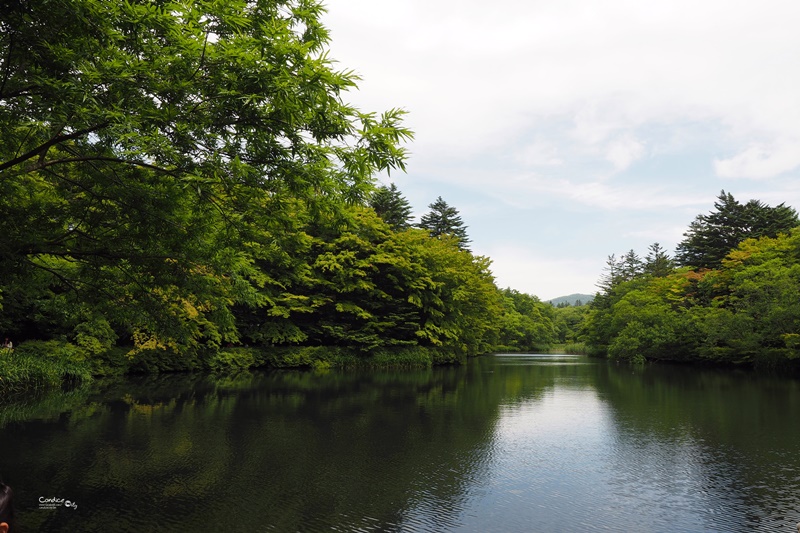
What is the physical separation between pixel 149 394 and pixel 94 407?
9.63 ft

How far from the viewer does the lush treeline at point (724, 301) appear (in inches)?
1082

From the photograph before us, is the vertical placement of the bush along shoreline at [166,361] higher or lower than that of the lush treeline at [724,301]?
lower

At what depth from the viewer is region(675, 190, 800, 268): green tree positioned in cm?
4047

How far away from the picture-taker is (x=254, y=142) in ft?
17.1

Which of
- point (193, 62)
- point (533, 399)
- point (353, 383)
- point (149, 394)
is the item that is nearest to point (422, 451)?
point (193, 62)

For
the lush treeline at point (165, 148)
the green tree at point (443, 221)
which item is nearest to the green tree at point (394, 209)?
the green tree at point (443, 221)

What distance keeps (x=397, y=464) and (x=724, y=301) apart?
3335 centimetres

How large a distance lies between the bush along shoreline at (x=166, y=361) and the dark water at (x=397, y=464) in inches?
56.8

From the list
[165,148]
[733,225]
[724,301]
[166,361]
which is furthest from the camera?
[733,225]

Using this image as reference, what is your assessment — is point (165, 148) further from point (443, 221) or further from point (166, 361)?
point (443, 221)

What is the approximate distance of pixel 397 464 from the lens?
8219 mm

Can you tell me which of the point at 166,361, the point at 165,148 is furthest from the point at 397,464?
the point at 166,361

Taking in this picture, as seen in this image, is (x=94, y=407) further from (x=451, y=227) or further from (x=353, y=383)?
(x=451, y=227)

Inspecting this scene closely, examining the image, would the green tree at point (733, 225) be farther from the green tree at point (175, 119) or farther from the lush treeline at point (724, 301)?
the green tree at point (175, 119)
